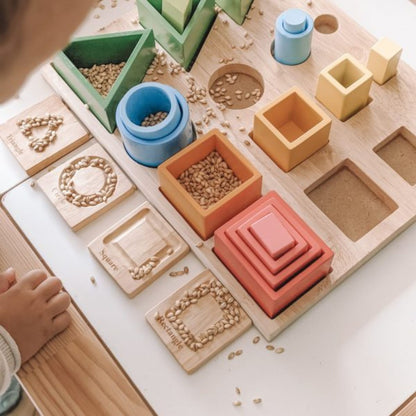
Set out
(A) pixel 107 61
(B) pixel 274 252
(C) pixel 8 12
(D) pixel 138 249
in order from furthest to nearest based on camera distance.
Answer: (A) pixel 107 61 → (D) pixel 138 249 → (B) pixel 274 252 → (C) pixel 8 12

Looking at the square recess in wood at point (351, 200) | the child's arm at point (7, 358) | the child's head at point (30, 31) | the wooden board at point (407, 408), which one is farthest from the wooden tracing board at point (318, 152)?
the child's head at point (30, 31)

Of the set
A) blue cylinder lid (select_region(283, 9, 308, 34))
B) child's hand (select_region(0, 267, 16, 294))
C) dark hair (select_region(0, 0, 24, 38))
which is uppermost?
blue cylinder lid (select_region(283, 9, 308, 34))

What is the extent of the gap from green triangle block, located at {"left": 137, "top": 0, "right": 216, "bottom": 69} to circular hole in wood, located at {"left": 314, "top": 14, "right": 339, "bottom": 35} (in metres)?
0.19

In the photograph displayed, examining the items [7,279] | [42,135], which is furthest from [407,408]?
[42,135]

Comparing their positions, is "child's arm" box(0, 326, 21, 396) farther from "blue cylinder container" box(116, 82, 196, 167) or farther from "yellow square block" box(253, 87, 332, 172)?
"yellow square block" box(253, 87, 332, 172)

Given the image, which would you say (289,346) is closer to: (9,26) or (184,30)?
(184,30)

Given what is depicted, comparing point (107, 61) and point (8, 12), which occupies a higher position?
point (107, 61)

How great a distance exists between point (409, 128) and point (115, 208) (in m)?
0.49

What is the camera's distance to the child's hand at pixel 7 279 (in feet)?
3.14

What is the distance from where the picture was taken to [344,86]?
1.05 metres

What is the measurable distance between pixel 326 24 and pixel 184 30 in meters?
0.27

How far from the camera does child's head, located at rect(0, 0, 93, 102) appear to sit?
1.23 feet

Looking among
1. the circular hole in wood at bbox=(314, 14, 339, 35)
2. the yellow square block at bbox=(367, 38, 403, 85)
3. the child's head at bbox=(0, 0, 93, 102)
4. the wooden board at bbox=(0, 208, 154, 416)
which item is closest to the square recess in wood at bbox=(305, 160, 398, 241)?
the yellow square block at bbox=(367, 38, 403, 85)

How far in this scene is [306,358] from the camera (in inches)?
36.0
